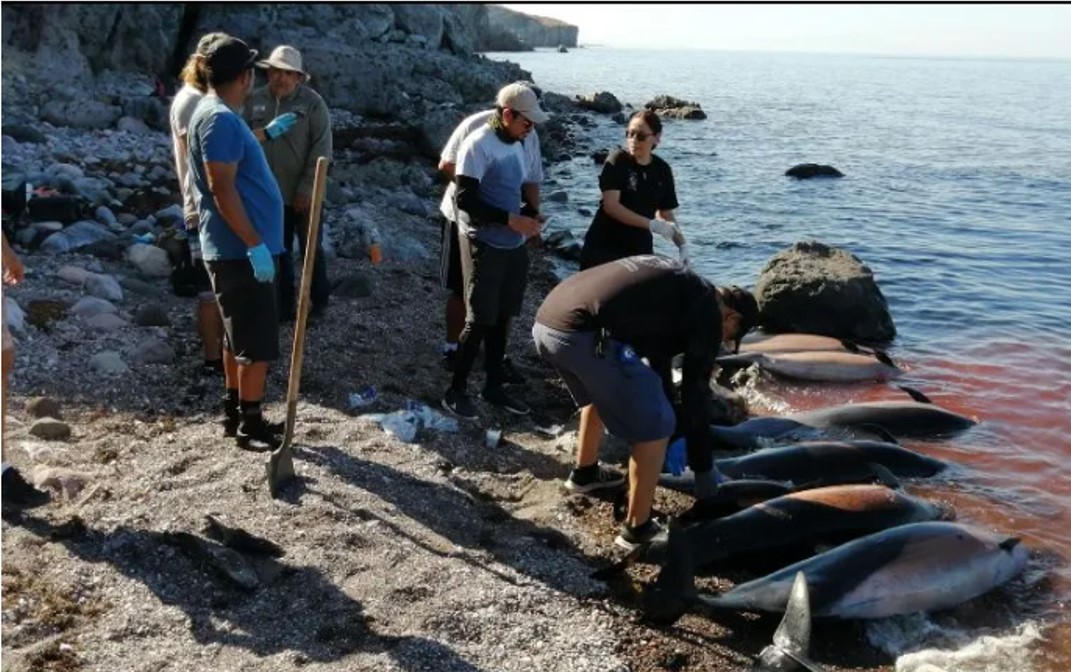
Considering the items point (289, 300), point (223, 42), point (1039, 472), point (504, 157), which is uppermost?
point (223, 42)

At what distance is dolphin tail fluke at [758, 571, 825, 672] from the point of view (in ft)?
14.6

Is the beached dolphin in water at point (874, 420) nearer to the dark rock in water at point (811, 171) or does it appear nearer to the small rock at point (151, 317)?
the small rock at point (151, 317)

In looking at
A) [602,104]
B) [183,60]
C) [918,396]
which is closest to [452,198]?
[918,396]

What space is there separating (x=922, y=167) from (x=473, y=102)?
46.4 feet

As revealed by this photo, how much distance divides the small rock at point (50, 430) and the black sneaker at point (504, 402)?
9.43ft

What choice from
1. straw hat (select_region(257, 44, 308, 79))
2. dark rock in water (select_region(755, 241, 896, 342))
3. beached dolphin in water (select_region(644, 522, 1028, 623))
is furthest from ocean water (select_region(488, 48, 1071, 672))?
straw hat (select_region(257, 44, 308, 79))

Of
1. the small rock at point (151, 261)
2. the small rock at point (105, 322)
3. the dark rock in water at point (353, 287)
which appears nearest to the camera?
the small rock at point (105, 322)

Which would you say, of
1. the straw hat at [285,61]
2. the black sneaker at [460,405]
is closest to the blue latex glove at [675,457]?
the black sneaker at [460,405]

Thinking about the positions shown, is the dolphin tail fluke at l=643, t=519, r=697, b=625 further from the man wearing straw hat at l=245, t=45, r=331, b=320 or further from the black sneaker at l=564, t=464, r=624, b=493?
the man wearing straw hat at l=245, t=45, r=331, b=320

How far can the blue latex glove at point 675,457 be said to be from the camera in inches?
247

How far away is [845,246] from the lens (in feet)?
57.3

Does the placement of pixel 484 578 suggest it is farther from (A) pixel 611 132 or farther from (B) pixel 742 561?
(A) pixel 611 132

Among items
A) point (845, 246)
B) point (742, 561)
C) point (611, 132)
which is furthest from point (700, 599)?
point (611, 132)

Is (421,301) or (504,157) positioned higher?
(504,157)
